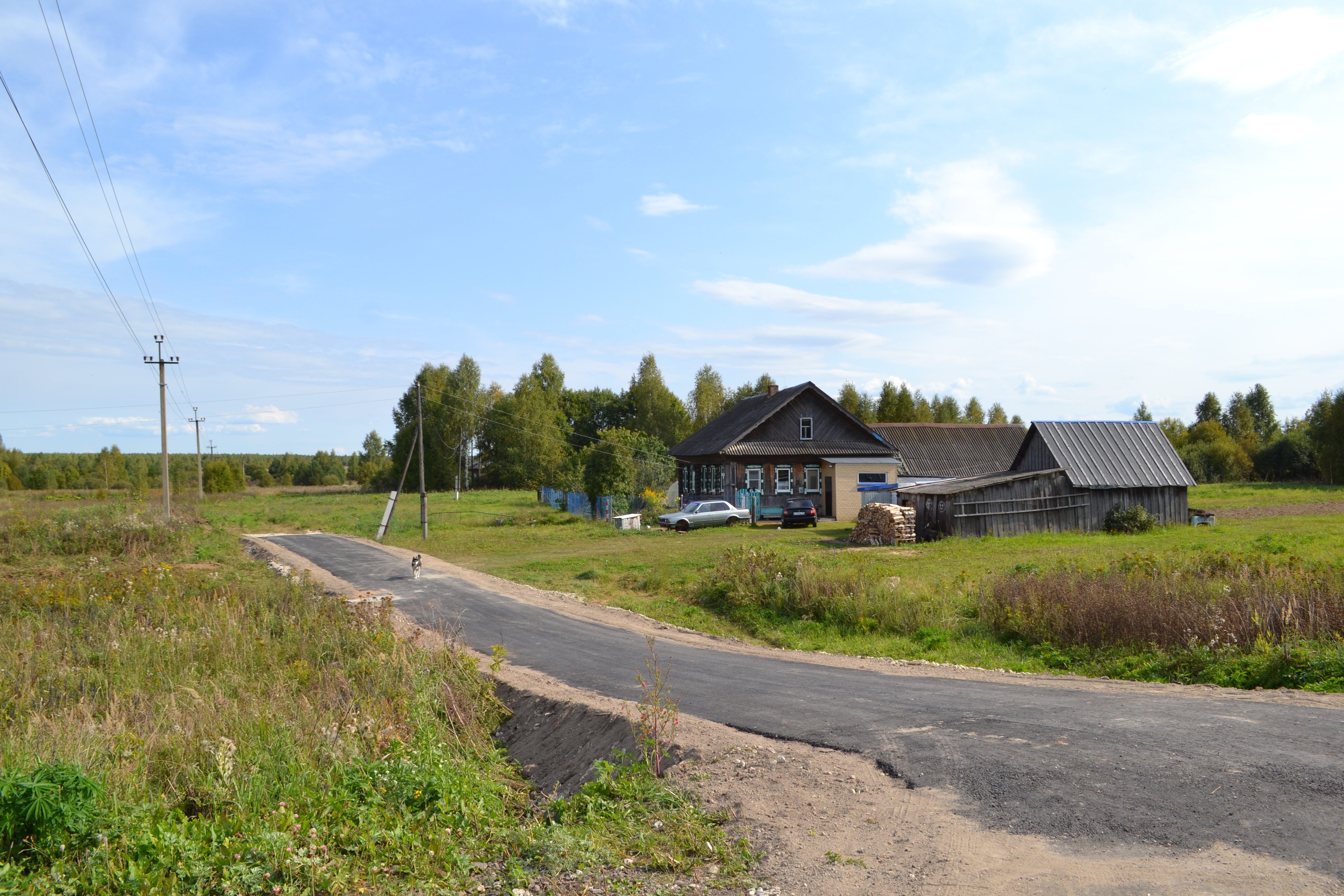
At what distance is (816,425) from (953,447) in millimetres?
16661

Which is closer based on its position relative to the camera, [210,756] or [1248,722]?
[210,756]

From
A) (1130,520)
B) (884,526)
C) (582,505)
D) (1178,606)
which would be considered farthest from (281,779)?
(582,505)

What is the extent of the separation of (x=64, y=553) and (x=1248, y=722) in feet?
94.7

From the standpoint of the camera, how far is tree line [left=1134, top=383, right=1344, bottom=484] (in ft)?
215

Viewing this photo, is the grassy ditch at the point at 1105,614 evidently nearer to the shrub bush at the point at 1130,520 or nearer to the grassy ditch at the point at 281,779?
the grassy ditch at the point at 281,779

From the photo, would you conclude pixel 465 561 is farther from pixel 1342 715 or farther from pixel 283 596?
pixel 1342 715

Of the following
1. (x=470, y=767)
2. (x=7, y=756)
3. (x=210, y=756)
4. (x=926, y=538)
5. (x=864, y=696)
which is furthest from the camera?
(x=926, y=538)

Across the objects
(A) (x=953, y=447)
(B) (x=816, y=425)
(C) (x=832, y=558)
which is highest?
(B) (x=816, y=425)

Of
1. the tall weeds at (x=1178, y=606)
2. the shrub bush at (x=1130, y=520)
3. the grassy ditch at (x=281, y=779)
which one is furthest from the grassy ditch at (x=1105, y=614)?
the shrub bush at (x=1130, y=520)

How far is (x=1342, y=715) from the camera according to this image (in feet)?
25.7

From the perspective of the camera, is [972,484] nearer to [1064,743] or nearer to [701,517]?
[701,517]

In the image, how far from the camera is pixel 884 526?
2855 centimetres

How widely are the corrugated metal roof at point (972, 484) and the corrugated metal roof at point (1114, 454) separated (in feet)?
3.76

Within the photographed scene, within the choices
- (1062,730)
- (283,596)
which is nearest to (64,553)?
(283,596)
